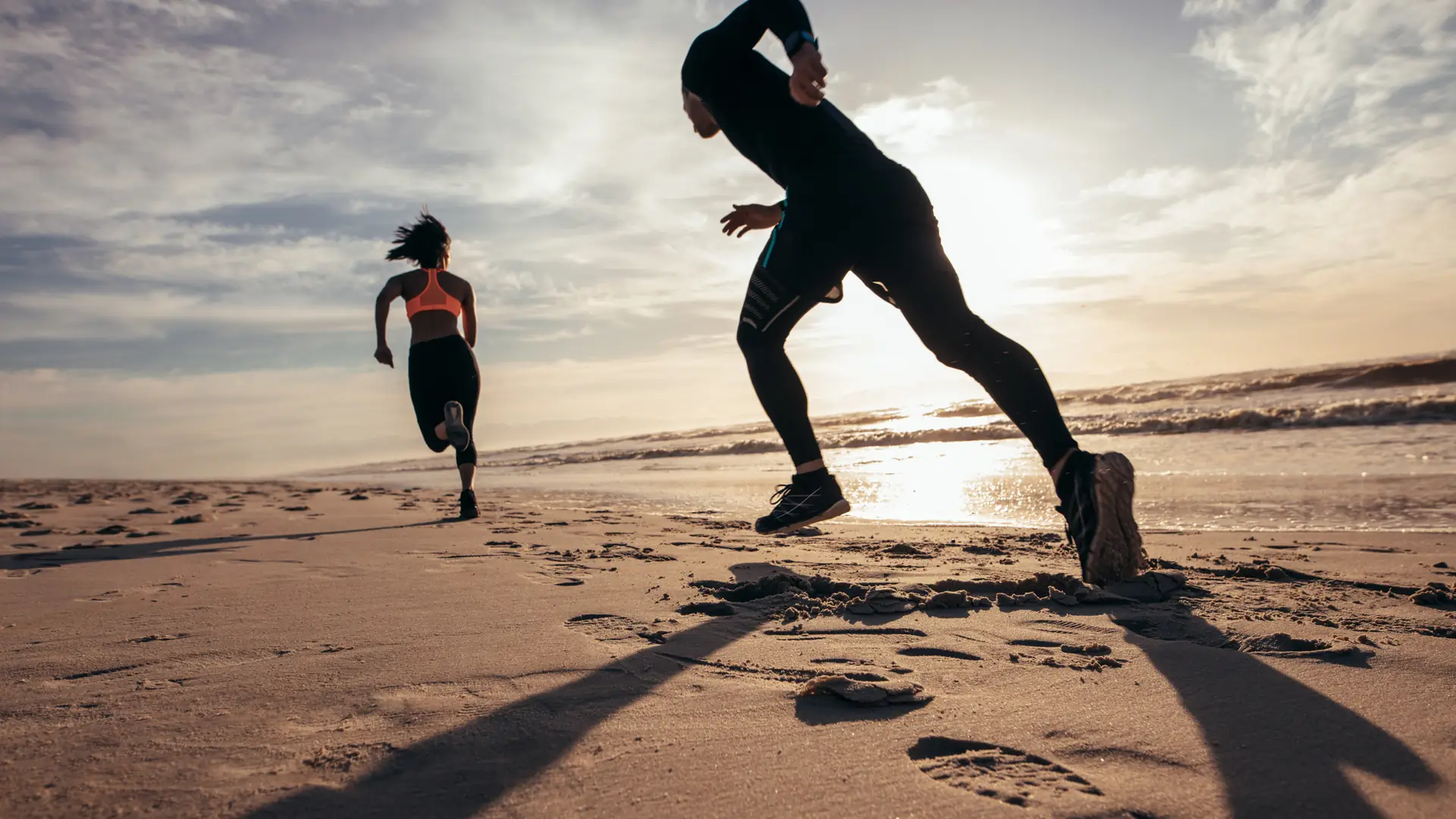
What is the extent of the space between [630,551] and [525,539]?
0.67 m

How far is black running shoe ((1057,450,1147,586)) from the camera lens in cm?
219

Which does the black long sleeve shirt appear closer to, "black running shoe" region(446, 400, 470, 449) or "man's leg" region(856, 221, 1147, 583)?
"man's leg" region(856, 221, 1147, 583)

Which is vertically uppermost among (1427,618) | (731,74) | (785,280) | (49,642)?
(731,74)

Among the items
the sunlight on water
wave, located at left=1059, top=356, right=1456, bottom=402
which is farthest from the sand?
wave, located at left=1059, top=356, right=1456, bottom=402

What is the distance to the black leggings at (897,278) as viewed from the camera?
2299mm

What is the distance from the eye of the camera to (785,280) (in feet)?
7.77

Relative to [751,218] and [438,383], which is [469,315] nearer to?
[438,383]

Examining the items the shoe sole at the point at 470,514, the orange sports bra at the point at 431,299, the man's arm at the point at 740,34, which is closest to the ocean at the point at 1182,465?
the shoe sole at the point at 470,514

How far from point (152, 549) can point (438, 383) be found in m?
2.16

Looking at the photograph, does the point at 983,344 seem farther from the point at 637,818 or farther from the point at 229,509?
Result: the point at 229,509

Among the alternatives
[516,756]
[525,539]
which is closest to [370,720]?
[516,756]

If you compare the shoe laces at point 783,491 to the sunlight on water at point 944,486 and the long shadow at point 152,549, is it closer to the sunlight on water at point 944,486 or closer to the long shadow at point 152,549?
the sunlight on water at point 944,486

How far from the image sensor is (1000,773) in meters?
1.07

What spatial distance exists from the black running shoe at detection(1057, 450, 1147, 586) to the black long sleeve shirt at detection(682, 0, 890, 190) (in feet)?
3.40
